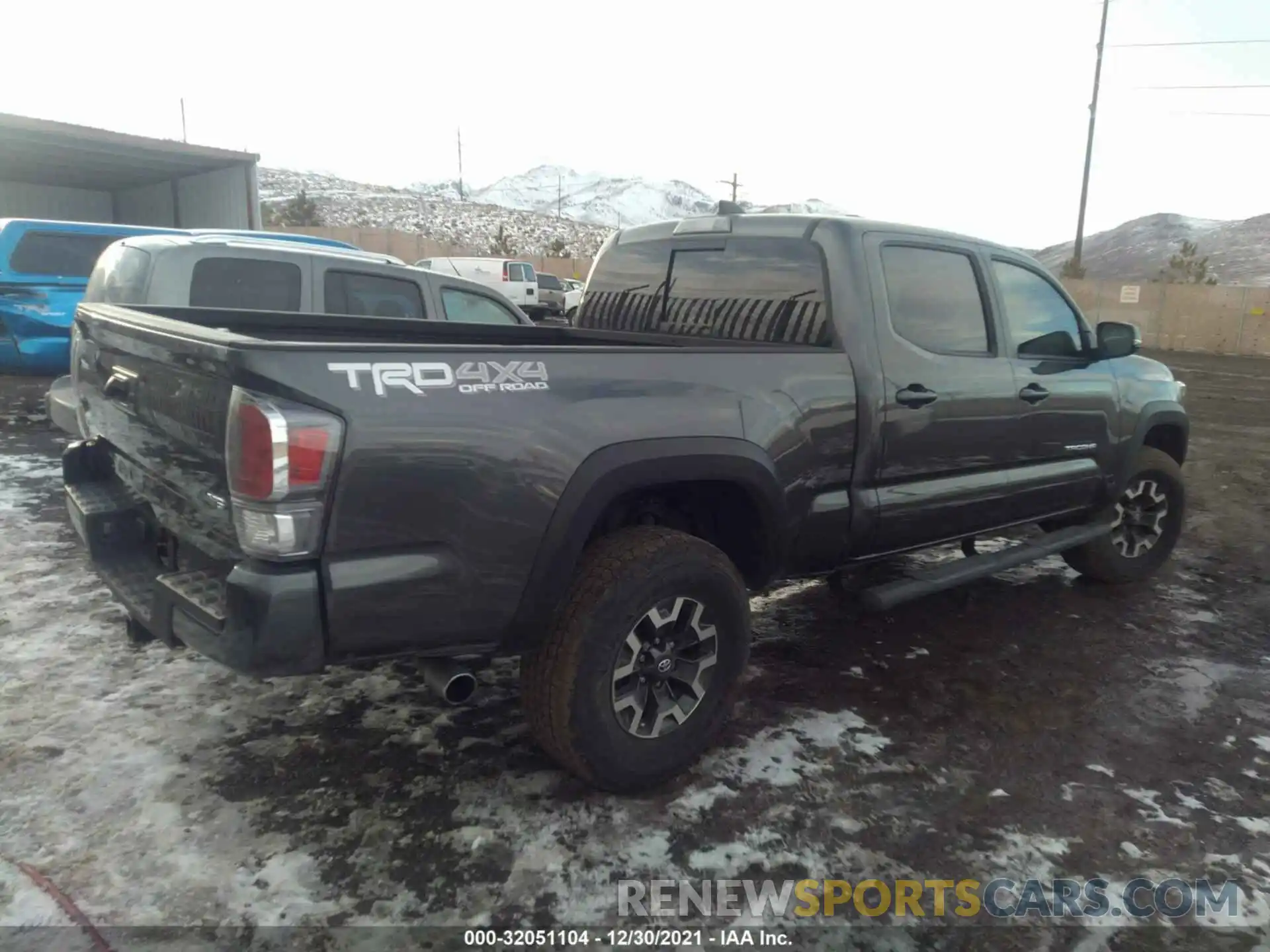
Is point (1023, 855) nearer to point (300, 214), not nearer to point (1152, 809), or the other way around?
point (1152, 809)

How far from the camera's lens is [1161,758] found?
126 inches

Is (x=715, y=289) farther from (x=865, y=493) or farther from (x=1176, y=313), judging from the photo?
(x=1176, y=313)

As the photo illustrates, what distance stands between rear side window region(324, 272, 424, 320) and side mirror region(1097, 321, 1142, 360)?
4.54 m

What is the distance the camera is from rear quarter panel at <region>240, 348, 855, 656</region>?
215cm

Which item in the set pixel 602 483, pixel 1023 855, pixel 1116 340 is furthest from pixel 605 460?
pixel 1116 340

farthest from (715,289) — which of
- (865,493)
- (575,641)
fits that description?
(575,641)

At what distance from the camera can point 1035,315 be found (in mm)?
4355

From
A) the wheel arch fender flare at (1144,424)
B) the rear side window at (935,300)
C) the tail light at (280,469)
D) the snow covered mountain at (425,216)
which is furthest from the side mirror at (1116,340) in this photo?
the snow covered mountain at (425,216)

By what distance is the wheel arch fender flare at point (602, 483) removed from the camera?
250 cm

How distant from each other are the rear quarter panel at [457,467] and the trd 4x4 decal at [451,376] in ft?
0.04

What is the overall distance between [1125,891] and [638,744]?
1456 millimetres

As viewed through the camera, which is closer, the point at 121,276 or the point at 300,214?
the point at 121,276

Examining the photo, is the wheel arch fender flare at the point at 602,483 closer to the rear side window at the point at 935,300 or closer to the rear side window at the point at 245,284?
the rear side window at the point at 935,300

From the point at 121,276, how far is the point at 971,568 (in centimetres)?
550
